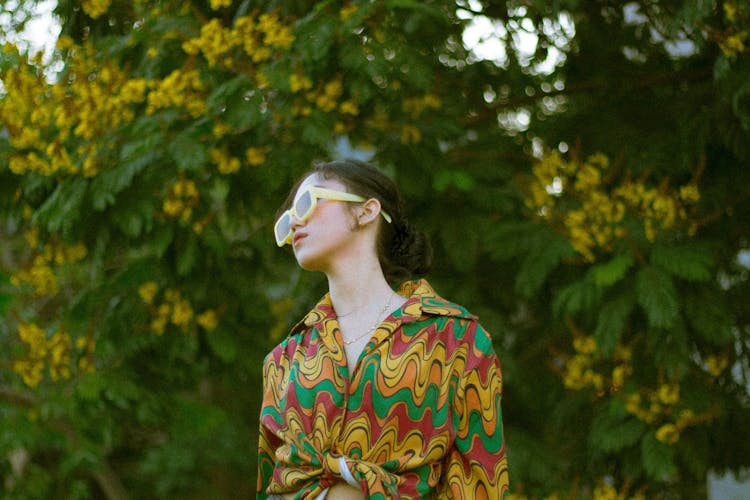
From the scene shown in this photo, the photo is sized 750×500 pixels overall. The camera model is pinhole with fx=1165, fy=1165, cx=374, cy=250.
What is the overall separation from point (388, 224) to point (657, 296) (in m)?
2.47

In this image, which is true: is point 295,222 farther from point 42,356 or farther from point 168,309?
point 42,356

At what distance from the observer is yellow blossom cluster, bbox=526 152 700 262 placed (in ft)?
18.2

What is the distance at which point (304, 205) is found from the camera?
304 cm

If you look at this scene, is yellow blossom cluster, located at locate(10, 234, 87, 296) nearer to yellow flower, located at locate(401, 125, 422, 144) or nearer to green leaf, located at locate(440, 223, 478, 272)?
yellow flower, located at locate(401, 125, 422, 144)

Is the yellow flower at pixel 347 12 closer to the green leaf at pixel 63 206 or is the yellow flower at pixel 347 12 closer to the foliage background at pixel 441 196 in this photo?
the foliage background at pixel 441 196

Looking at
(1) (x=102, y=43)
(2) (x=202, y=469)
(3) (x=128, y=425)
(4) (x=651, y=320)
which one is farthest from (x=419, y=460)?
(2) (x=202, y=469)

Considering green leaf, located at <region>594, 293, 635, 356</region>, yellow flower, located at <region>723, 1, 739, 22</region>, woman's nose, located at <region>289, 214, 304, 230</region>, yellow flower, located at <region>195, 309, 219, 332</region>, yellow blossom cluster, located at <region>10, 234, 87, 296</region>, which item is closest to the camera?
woman's nose, located at <region>289, 214, 304, 230</region>

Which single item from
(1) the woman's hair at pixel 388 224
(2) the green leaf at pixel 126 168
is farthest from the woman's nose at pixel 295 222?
(2) the green leaf at pixel 126 168

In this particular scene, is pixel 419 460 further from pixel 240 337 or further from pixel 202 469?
pixel 202 469

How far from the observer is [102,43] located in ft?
18.3

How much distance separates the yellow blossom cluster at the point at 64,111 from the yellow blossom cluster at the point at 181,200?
39cm

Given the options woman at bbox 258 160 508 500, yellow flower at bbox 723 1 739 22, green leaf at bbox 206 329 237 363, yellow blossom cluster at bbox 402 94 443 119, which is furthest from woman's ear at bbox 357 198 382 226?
green leaf at bbox 206 329 237 363

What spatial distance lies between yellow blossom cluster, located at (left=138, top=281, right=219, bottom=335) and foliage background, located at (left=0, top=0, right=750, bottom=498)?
0.05ft

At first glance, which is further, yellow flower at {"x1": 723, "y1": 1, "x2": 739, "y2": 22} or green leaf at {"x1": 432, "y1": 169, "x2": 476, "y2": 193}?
green leaf at {"x1": 432, "y1": 169, "x2": 476, "y2": 193}
